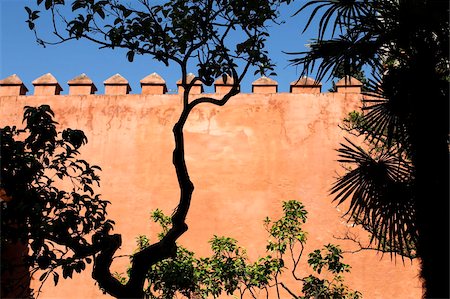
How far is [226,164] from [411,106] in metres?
4.57

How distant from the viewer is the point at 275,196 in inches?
322

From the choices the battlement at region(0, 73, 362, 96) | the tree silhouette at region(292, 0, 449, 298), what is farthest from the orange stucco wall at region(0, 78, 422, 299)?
the tree silhouette at region(292, 0, 449, 298)

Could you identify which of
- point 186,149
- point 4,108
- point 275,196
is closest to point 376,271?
point 275,196

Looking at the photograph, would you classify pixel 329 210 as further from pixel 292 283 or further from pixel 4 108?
pixel 4 108

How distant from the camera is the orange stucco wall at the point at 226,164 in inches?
311

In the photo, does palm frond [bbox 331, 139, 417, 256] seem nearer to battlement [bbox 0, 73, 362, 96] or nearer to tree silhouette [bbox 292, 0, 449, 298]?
tree silhouette [bbox 292, 0, 449, 298]

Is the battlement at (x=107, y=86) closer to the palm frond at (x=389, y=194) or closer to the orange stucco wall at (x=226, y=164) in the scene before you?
the orange stucco wall at (x=226, y=164)

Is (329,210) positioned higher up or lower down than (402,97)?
lower down

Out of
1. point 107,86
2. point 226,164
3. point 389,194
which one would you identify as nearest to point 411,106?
point 389,194

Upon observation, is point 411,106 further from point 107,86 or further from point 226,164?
point 107,86

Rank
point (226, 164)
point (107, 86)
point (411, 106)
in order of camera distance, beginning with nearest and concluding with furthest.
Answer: point (411, 106) < point (226, 164) < point (107, 86)

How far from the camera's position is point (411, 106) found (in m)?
4.12

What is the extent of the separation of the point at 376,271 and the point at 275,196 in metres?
1.85

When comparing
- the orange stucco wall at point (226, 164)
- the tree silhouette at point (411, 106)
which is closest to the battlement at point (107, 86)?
the orange stucco wall at point (226, 164)
